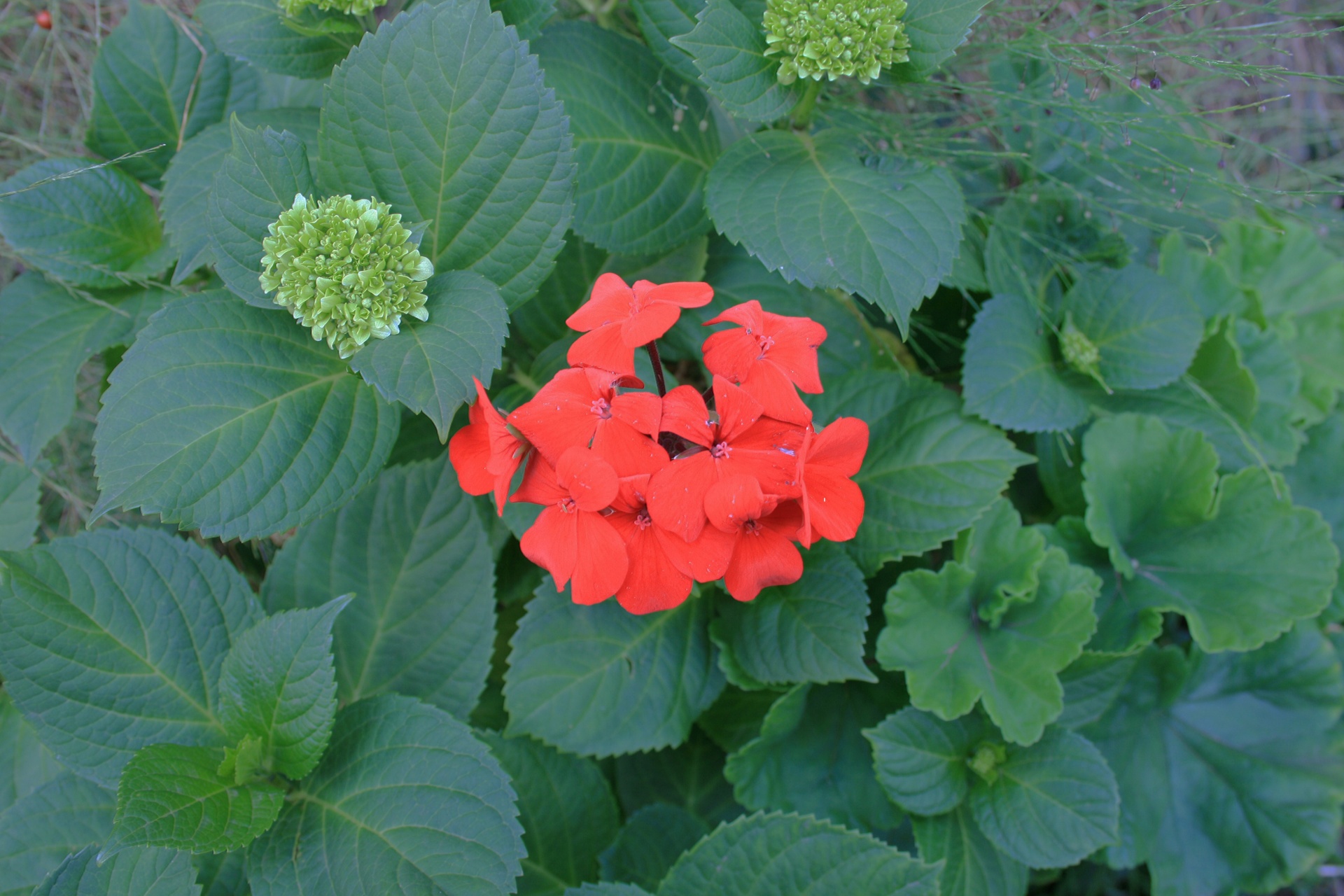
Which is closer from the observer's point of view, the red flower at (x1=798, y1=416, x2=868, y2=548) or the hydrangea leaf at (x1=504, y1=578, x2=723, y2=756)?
the red flower at (x1=798, y1=416, x2=868, y2=548)

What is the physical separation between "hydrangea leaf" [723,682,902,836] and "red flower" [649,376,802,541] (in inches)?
27.9

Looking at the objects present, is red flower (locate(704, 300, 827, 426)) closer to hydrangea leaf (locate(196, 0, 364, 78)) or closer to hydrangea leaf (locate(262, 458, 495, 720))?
hydrangea leaf (locate(262, 458, 495, 720))

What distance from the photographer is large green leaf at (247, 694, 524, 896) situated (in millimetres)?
1234

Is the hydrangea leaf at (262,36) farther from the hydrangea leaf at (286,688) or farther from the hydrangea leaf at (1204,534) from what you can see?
the hydrangea leaf at (1204,534)

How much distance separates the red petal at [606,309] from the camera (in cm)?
115

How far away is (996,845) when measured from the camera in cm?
164

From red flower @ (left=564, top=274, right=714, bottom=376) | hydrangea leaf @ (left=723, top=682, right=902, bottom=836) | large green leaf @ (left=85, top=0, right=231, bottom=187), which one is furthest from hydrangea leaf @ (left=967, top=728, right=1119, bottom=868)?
large green leaf @ (left=85, top=0, right=231, bottom=187)

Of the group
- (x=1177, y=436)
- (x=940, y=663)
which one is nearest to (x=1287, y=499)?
(x=1177, y=436)

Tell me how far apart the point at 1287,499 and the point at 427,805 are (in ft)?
6.02

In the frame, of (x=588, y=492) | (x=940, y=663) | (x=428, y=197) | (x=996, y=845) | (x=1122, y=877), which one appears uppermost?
(x=428, y=197)

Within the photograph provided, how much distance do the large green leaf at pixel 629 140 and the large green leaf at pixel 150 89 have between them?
2.46 ft

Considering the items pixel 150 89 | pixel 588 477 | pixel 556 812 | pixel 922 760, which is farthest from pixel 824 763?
pixel 150 89

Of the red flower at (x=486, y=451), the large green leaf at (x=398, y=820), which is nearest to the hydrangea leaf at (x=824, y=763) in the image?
the large green leaf at (x=398, y=820)

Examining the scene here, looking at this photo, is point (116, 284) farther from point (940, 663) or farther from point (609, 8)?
point (940, 663)
